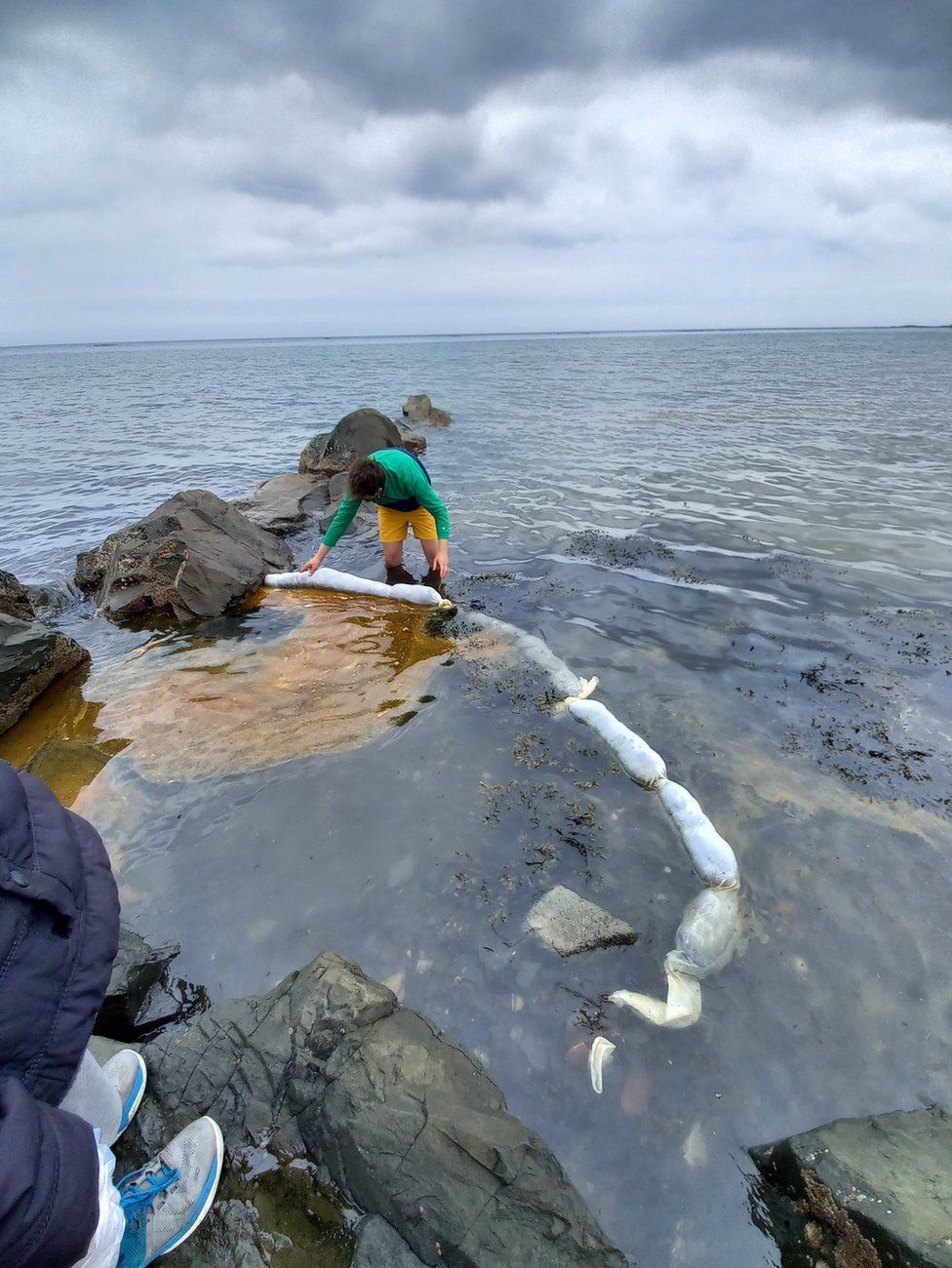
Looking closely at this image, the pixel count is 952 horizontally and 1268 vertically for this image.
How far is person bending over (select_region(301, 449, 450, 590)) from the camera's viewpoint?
722cm

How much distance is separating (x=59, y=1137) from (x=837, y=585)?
10038 mm

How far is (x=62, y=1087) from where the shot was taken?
7.19ft

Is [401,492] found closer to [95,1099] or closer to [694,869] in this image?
[694,869]

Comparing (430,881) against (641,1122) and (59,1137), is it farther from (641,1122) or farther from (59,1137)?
(59,1137)

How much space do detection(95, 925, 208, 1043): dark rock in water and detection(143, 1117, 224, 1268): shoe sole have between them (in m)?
1.06

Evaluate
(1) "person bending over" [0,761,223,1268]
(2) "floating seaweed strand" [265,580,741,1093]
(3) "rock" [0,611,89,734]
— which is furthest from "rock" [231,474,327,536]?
(1) "person bending over" [0,761,223,1268]

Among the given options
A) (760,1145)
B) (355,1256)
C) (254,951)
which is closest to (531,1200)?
(355,1256)

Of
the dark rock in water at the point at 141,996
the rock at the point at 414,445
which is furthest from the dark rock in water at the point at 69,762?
the rock at the point at 414,445

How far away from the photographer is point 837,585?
9195 mm

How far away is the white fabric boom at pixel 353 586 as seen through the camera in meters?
8.75

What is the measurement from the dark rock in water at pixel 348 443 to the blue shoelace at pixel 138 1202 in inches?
621

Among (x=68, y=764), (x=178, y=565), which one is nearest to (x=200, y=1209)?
(x=68, y=764)

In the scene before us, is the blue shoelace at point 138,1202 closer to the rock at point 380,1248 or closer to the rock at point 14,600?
the rock at point 380,1248

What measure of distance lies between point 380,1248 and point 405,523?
7.79 metres
